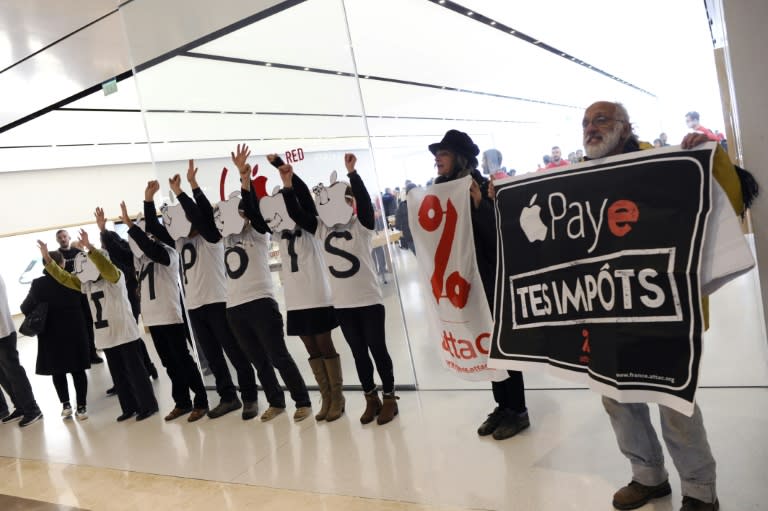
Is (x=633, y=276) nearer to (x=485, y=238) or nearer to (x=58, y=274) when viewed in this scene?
(x=485, y=238)

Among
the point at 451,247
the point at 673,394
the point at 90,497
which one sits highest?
the point at 451,247

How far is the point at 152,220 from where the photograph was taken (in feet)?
15.3

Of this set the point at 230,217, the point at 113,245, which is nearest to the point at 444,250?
the point at 230,217

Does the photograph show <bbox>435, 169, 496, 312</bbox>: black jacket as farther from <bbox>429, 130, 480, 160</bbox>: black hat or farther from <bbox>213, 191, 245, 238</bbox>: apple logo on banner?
<bbox>213, 191, 245, 238</bbox>: apple logo on banner

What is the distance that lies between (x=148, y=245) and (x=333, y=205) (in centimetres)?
183

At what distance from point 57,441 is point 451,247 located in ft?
13.7

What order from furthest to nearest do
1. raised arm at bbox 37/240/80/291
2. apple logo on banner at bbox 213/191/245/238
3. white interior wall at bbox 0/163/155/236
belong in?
white interior wall at bbox 0/163/155/236 < raised arm at bbox 37/240/80/291 < apple logo on banner at bbox 213/191/245/238

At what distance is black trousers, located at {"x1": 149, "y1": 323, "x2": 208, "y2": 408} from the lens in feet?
16.0

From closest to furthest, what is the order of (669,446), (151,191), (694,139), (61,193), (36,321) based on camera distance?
(694,139) → (669,446) → (151,191) → (36,321) → (61,193)

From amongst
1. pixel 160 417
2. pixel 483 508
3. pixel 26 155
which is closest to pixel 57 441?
pixel 160 417

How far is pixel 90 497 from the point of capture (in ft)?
12.3

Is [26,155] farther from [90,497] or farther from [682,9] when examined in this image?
[682,9]

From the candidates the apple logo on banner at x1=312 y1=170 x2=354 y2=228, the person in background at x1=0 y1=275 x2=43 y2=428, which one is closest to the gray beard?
the apple logo on banner at x1=312 y1=170 x2=354 y2=228

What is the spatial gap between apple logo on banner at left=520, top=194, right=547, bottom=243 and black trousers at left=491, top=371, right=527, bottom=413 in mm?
1028
